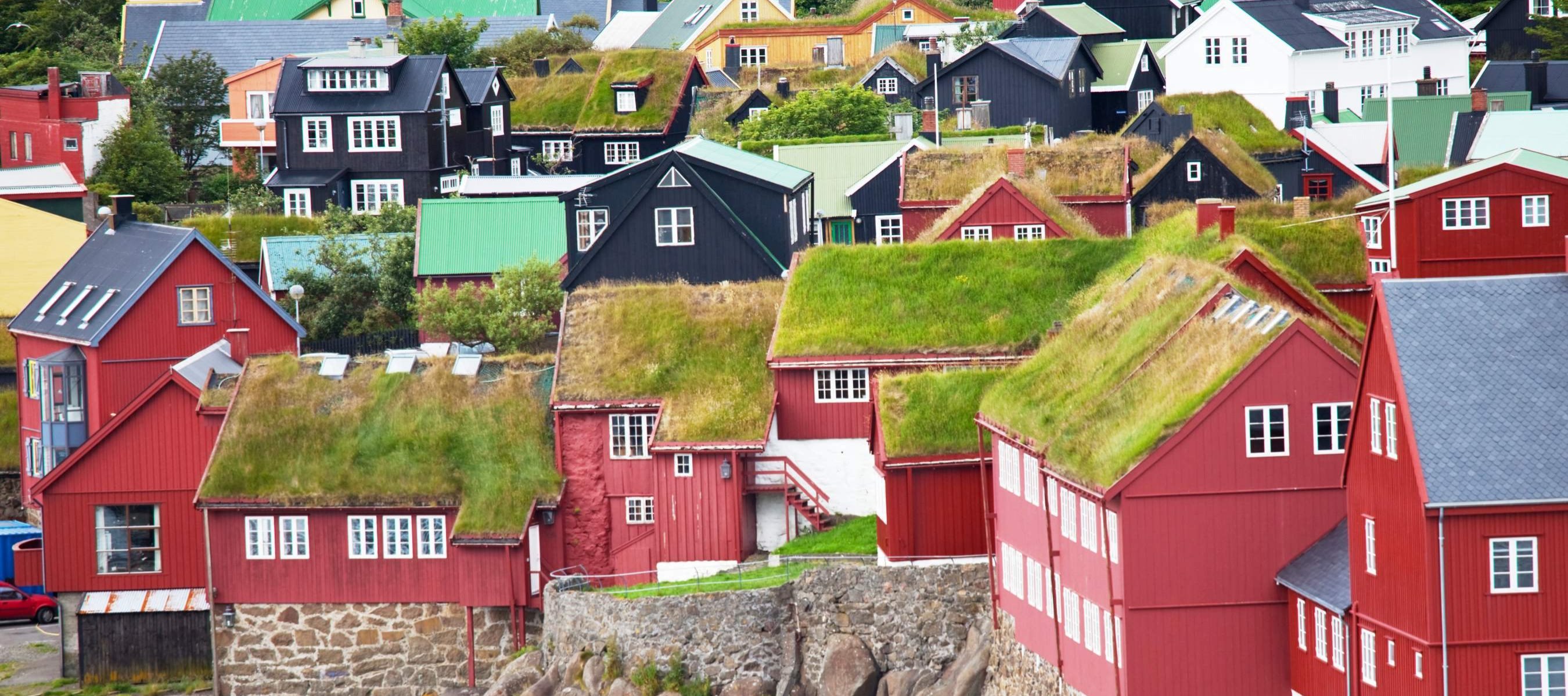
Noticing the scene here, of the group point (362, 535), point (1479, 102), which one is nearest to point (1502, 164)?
point (362, 535)

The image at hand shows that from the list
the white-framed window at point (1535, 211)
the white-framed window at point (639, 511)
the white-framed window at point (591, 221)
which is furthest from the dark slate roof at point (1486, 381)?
the white-framed window at point (591, 221)

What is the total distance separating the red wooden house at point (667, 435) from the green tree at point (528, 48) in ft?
168

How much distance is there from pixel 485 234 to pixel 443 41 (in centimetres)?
3129

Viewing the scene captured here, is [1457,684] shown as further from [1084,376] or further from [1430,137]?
[1430,137]

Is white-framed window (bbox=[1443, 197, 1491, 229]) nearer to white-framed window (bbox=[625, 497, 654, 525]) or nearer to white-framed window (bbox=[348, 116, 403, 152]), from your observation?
white-framed window (bbox=[625, 497, 654, 525])

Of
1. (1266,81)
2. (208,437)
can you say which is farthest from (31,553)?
(1266,81)

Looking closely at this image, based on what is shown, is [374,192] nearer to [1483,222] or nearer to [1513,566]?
[1483,222]

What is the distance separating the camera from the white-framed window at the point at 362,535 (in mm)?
52031

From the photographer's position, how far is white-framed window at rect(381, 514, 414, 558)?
2047 inches

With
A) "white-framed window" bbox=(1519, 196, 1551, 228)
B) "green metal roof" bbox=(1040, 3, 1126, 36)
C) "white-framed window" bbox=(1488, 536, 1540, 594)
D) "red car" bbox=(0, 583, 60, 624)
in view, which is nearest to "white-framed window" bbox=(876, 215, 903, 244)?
"red car" bbox=(0, 583, 60, 624)

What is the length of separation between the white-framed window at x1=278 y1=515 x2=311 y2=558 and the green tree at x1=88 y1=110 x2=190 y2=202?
1658 inches

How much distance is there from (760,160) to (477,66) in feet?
143

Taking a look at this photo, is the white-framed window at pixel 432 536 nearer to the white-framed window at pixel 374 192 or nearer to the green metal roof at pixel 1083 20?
the white-framed window at pixel 374 192

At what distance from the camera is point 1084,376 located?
41.5 metres
